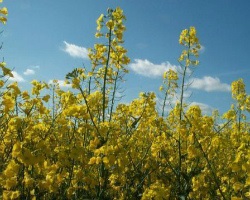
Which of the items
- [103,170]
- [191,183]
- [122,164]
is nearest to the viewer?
[122,164]

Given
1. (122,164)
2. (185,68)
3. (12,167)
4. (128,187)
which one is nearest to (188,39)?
(185,68)

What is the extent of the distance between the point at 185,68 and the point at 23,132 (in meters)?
3.07

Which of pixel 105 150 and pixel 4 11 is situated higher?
pixel 4 11

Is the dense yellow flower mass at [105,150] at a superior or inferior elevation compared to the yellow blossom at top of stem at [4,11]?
inferior

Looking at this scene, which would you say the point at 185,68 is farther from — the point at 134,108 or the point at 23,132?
the point at 23,132

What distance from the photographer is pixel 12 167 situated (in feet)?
9.28

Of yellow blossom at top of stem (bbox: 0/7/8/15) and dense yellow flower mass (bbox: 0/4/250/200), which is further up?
yellow blossom at top of stem (bbox: 0/7/8/15)

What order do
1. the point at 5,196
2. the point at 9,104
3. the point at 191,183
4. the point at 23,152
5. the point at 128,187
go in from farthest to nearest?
1. the point at 191,183
2. the point at 128,187
3. the point at 9,104
4. the point at 5,196
5. the point at 23,152

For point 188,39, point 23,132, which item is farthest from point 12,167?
point 188,39

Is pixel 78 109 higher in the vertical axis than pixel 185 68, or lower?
lower

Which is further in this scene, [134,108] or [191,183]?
[134,108]

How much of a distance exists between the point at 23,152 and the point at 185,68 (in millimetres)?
3510

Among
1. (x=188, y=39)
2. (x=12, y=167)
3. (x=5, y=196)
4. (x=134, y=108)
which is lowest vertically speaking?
(x=5, y=196)

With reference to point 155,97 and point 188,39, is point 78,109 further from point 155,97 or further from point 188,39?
point 188,39
